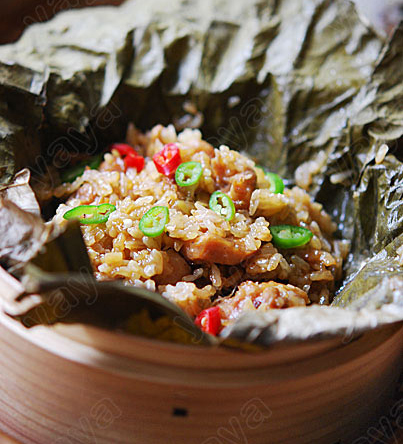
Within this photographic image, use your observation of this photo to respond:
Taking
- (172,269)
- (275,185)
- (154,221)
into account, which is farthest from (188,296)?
(275,185)

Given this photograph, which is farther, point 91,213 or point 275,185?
point 275,185

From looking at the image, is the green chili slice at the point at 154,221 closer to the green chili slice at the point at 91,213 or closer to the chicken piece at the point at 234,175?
the green chili slice at the point at 91,213

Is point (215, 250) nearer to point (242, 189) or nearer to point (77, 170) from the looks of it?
point (242, 189)

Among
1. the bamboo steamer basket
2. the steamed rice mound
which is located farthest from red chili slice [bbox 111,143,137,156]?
the bamboo steamer basket

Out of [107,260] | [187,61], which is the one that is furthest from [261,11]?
[107,260]

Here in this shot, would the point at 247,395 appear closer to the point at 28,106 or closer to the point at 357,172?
→ the point at 357,172

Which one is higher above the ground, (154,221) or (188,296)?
(154,221)
